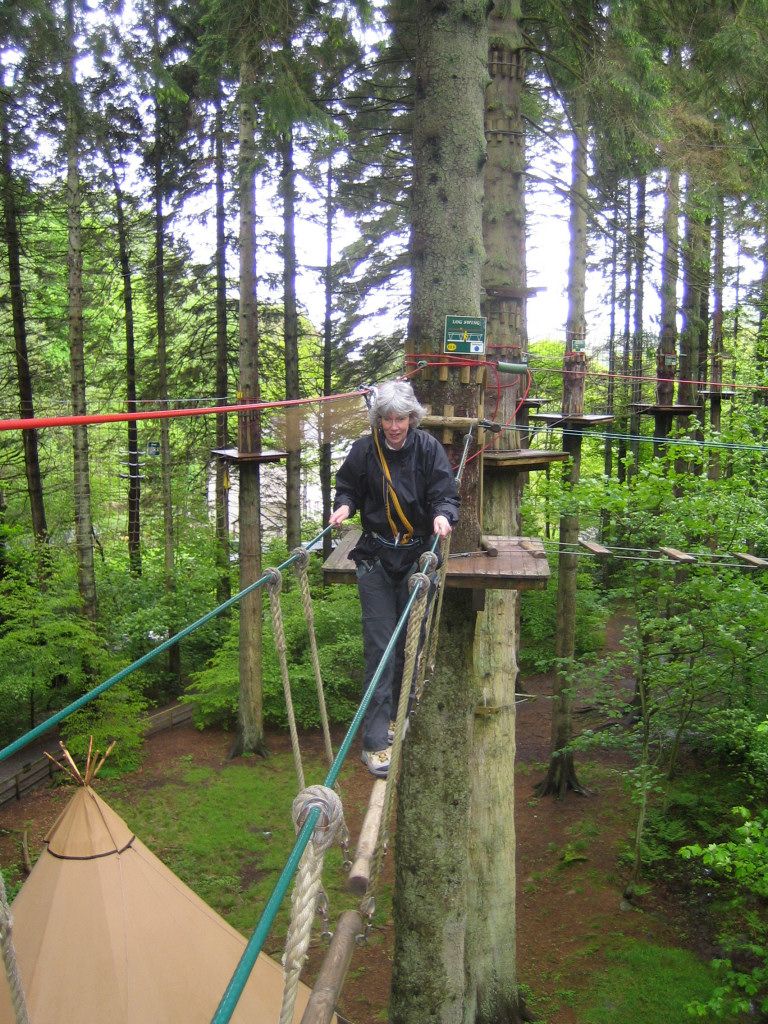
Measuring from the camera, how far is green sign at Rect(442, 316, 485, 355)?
433cm

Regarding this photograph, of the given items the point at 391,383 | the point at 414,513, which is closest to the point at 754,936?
the point at 414,513

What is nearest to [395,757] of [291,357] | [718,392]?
[718,392]

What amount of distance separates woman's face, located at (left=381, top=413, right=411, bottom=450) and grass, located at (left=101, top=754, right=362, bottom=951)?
646 centimetres

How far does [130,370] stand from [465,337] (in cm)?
1294

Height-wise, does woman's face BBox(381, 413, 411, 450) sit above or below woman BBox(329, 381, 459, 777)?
above

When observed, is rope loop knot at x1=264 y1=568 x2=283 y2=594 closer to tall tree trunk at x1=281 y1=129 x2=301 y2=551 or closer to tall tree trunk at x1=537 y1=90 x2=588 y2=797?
tall tree trunk at x1=537 y1=90 x2=588 y2=797

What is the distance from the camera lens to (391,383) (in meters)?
3.74

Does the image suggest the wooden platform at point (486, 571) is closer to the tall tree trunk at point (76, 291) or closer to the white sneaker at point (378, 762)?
the white sneaker at point (378, 762)

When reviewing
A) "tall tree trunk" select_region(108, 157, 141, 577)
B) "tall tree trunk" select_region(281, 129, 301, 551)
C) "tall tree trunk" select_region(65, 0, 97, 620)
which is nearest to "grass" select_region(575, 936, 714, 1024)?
"tall tree trunk" select_region(65, 0, 97, 620)

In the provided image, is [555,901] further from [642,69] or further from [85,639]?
[642,69]

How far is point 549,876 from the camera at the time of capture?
386 inches

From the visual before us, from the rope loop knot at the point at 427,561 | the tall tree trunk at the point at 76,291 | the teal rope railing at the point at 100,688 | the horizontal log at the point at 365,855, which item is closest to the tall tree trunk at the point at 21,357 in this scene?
the tall tree trunk at the point at 76,291

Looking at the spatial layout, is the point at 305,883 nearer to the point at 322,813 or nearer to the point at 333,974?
the point at 322,813

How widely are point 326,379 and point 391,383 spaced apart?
13686 mm
